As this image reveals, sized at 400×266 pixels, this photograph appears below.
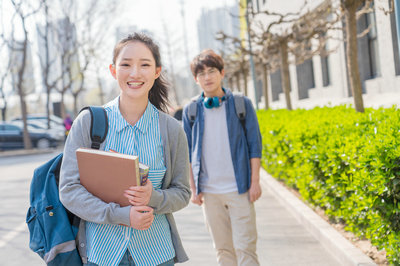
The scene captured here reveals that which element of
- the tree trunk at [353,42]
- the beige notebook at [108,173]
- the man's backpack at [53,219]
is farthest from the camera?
the tree trunk at [353,42]

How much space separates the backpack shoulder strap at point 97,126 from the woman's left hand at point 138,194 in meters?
0.31

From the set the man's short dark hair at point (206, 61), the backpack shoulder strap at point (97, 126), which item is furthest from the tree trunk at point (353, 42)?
the backpack shoulder strap at point (97, 126)

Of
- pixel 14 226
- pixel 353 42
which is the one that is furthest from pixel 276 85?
Answer: pixel 14 226

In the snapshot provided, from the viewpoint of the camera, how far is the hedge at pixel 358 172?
394cm

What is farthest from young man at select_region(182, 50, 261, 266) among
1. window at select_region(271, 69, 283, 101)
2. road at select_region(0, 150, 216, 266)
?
window at select_region(271, 69, 283, 101)

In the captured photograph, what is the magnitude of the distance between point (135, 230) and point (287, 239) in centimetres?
407

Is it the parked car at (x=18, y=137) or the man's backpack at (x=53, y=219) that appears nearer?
the man's backpack at (x=53, y=219)

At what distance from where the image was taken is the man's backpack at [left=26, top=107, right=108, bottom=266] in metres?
2.30

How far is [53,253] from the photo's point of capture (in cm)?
227

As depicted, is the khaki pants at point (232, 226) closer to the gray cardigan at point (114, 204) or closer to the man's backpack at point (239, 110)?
the man's backpack at point (239, 110)

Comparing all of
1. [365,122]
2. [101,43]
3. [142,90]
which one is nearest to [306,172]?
[365,122]

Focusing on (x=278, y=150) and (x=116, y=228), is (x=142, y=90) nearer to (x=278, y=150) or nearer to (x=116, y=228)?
(x=116, y=228)

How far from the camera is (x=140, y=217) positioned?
2223mm

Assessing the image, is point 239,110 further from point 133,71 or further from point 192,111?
point 133,71
